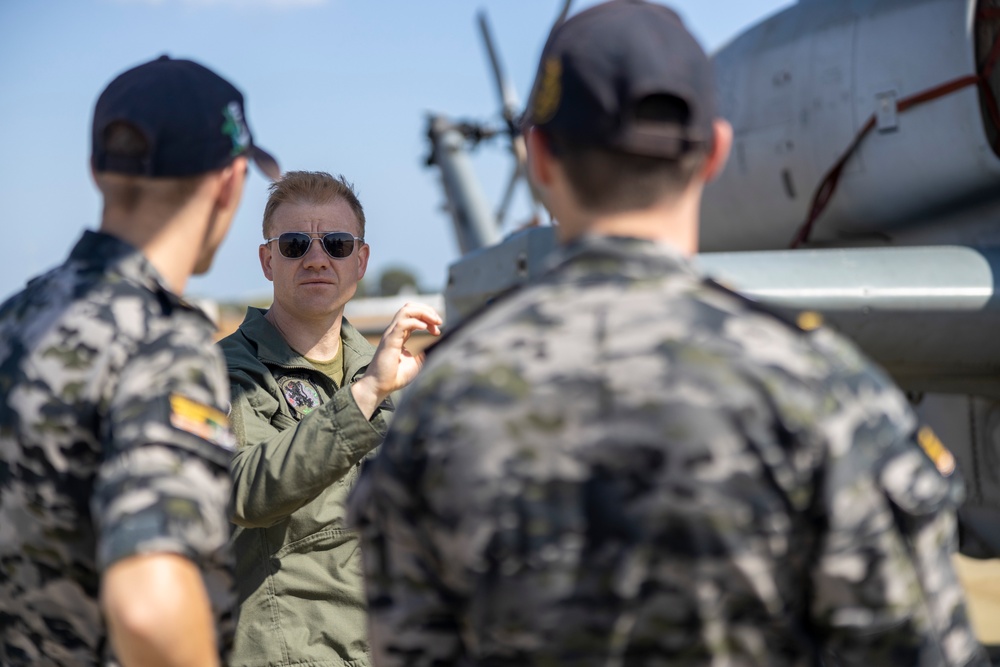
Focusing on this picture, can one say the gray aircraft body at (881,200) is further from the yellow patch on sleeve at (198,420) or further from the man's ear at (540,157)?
the yellow patch on sleeve at (198,420)

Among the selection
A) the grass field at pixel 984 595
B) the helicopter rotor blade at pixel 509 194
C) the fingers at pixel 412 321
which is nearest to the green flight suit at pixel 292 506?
the fingers at pixel 412 321

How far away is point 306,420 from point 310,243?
0.54m

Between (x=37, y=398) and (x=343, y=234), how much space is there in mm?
1269

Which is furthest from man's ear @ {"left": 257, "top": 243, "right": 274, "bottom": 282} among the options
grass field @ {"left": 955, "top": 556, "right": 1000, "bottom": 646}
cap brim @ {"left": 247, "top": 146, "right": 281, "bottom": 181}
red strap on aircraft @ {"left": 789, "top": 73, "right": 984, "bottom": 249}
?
grass field @ {"left": 955, "top": 556, "right": 1000, "bottom": 646}

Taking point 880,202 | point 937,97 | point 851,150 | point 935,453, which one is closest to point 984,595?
point 880,202

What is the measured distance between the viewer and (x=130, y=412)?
144cm

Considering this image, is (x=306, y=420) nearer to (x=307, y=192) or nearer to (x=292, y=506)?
(x=292, y=506)

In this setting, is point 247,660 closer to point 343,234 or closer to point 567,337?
point 343,234

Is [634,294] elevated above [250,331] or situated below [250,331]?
above

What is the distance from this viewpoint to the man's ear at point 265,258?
2.79m

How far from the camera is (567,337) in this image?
1.34 meters

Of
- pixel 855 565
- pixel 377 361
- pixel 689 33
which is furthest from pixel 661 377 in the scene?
pixel 377 361

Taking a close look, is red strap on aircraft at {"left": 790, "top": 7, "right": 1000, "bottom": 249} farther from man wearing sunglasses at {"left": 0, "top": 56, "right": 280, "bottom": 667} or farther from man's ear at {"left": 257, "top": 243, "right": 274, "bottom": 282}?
man wearing sunglasses at {"left": 0, "top": 56, "right": 280, "bottom": 667}

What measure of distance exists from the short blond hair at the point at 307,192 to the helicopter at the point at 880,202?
1.50 metres
